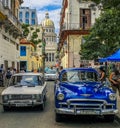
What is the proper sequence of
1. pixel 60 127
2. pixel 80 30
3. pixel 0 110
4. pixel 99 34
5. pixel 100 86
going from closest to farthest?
1. pixel 60 127
2. pixel 100 86
3. pixel 0 110
4. pixel 99 34
5. pixel 80 30

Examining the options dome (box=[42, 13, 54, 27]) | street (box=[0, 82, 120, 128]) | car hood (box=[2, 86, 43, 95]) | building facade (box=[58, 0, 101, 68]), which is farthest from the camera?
dome (box=[42, 13, 54, 27])

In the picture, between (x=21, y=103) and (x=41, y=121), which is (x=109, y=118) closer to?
(x=41, y=121)

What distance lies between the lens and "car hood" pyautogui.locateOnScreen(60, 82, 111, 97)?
1235 centimetres

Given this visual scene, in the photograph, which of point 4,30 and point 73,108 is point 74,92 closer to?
point 73,108

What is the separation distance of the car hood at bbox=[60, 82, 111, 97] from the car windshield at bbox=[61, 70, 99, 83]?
0.74 metres

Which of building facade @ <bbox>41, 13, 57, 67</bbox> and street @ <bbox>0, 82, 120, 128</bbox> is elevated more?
building facade @ <bbox>41, 13, 57, 67</bbox>

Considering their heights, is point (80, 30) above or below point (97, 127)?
above

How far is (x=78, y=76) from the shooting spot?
14312 mm

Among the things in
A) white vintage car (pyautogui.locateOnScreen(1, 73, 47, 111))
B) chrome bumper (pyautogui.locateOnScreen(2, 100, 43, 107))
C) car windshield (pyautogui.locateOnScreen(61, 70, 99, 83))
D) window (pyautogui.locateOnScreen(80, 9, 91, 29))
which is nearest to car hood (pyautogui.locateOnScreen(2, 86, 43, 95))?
white vintage car (pyautogui.locateOnScreen(1, 73, 47, 111))

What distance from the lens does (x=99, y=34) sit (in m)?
38.4

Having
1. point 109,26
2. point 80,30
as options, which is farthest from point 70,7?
point 109,26

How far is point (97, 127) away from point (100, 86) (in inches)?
74.1

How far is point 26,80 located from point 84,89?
4.73 m

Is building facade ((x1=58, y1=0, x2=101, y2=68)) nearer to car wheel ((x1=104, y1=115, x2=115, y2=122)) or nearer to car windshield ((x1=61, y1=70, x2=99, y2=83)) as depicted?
car windshield ((x1=61, y1=70, x2=99, y2=83))
